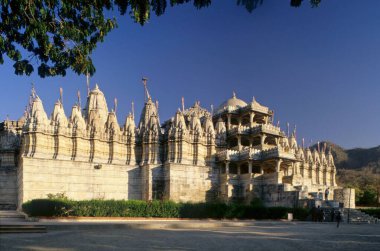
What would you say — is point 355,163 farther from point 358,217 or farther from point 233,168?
point 358,217

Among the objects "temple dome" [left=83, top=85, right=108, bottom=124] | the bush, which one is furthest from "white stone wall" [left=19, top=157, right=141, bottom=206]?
"temple dome" [left=83, top=85, right=108, bottom=124]

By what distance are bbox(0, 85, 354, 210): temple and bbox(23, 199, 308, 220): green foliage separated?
14.3ft

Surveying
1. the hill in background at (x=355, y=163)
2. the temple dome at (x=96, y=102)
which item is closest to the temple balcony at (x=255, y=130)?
the temple dome at (x=96, y=102)

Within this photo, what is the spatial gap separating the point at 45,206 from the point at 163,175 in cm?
1655

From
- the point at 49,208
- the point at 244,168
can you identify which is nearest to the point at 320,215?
the point at 244,168

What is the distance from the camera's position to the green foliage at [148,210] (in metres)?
31.4

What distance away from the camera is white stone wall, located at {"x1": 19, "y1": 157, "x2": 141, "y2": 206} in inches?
1538

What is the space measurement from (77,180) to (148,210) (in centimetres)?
1111

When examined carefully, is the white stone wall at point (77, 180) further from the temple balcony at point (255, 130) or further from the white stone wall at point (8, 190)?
the temple balcony at point (255, 130)

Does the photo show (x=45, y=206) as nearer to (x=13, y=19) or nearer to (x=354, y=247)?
(x=13, y=19)

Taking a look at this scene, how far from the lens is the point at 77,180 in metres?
42.1

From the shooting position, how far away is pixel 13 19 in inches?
554

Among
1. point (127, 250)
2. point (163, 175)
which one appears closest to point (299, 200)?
point (163, 175)

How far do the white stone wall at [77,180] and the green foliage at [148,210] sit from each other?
544 centimetres
